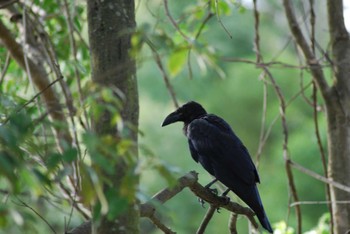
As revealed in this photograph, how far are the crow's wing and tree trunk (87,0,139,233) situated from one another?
101 inches

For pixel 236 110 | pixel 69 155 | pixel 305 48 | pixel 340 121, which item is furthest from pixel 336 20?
pixel 236 110

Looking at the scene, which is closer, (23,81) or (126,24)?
(126,24)

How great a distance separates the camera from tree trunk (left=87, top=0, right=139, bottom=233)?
7.65ft

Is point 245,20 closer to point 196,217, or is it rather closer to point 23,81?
point 196,217

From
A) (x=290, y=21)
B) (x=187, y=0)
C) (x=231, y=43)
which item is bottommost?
(x=290, y=21)

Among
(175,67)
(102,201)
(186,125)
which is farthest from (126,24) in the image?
(186,125)

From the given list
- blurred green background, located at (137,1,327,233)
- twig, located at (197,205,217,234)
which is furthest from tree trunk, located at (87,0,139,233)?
blurred green background, located at (137,1,327,233)

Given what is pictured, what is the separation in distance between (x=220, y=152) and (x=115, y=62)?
2.88 meters

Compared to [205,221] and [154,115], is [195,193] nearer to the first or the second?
[205,221]

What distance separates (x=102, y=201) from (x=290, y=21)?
300 cm

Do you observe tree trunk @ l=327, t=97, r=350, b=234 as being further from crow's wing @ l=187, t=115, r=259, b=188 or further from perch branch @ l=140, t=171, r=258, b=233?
crow's wing @ l=187, t=115, r=259, b=188

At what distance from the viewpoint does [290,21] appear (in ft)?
14.7

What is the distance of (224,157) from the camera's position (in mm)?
5180

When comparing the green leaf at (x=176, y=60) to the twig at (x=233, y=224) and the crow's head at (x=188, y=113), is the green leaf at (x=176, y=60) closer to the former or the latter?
the twig at (x=233, y=224)
